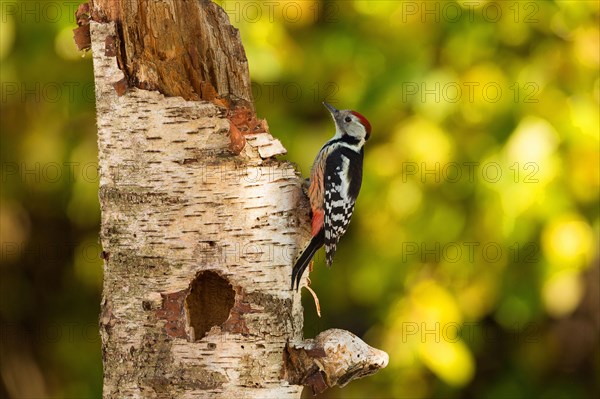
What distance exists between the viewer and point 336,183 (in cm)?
416

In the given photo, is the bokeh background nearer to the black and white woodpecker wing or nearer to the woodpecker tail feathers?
the black and white woodpecker wing

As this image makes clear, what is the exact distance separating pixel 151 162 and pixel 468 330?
3.34 meters

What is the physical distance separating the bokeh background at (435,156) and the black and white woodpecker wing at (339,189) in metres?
0.37

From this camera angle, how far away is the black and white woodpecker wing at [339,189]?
3.80 meters

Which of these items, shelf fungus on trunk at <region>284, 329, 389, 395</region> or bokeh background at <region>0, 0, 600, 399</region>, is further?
bokeh background at <region>0, 0, 600, 399</region>

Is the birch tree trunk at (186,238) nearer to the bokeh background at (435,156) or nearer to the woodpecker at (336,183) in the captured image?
the woodpecker at (336,183)

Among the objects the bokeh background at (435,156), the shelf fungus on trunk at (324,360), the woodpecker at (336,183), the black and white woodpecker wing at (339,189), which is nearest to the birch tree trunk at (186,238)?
the shelf fungus on trunk at (324,360)

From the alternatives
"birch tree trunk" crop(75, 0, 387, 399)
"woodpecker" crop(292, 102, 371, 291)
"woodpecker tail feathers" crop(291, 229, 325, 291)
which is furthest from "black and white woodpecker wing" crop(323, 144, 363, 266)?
"birch tree trunk" crop(75, 0, 387, 399)

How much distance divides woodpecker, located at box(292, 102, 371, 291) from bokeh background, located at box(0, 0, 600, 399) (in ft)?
0.60

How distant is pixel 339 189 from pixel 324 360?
1.42 meters

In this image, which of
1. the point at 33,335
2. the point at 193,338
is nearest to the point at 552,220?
the point at 193,338

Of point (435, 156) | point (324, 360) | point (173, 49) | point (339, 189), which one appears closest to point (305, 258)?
point (324, 360)

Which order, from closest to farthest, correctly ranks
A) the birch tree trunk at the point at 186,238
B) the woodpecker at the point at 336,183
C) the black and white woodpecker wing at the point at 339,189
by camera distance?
1. the birch tree trunk at the point at 186,238
2. the woodpecker at the point at 336,183
3. the black and white woodpecker wing at the point at 339,189

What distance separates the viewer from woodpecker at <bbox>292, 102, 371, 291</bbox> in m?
3.49
